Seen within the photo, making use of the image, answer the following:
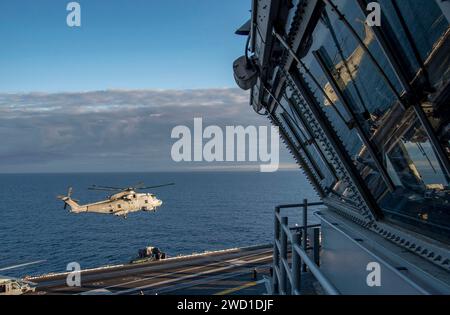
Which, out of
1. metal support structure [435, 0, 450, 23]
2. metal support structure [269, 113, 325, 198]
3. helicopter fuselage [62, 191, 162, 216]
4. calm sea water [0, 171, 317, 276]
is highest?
metal support structure [435, 0, 450, 23]

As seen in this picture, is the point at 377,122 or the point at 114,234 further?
the point at 114,234

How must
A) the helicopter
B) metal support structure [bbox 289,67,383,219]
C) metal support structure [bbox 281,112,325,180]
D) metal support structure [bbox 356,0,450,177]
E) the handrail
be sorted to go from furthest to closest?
the helicopter, metal support structure [bbox 281,112,325,180], metal support structure [bbox 289,67,383,219], metal support structure [bbox 356,0,450,177], the handrail

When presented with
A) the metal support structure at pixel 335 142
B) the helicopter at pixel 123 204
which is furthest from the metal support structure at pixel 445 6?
the helicopter at pixel 123 204

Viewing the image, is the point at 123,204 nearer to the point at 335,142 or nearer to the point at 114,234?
the point at 114,234

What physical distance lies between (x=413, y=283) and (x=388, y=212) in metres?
2.90

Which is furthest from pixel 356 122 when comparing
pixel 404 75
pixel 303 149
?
pixel 303 149

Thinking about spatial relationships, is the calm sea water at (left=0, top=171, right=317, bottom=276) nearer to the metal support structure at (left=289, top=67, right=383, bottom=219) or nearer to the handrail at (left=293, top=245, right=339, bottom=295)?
the metal support structure at (left=289, top=67, right=383, bottom=219)

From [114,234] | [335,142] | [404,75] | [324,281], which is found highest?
[404,75]

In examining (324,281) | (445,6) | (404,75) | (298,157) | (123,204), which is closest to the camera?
(324,281)

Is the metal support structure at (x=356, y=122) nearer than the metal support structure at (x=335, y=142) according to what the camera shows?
Yes

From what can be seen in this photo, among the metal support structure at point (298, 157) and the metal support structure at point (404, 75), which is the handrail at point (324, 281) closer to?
the metal support structure at point (404, 75)

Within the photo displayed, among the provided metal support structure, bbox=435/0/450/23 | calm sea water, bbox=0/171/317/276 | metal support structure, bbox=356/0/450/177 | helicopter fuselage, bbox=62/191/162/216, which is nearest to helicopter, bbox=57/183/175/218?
helicopter fuselage, bbox=62/191/162/216

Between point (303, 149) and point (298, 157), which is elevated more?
point (303, 149)
